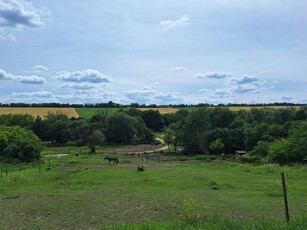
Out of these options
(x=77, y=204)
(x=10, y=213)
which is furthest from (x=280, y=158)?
(x=10, y=213)

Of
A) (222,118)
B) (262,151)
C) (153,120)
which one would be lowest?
(262,151)

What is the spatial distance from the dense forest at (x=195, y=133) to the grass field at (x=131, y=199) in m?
24.9

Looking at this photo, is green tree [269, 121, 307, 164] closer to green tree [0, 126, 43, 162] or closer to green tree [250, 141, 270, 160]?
green tree [250, 141, 270, 160]

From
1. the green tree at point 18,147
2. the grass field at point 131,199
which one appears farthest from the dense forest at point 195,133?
the grass field at point 131,199

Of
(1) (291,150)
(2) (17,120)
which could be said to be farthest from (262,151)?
(2) (17,120)

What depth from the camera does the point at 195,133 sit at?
91.4 m

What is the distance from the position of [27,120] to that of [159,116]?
187ft

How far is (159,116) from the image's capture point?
156375 mm

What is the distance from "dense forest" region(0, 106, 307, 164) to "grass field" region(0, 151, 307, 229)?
980 inches

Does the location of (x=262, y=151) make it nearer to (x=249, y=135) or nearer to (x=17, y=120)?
(x=249, y=135)

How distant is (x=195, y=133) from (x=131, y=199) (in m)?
68.0

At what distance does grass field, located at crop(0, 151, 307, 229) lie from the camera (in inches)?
739

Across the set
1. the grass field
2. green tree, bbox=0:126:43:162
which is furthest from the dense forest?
the grass field

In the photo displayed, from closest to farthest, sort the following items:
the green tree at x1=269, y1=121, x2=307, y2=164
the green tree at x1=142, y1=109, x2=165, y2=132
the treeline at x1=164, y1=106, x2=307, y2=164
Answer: the green tree at x1=269, y1=121, x2=307, y2=164 < the treeline at x1=164, y1=106, x2=307, y2=164 < the green tree at x1=142, y1=109, x2=165, y2=132
